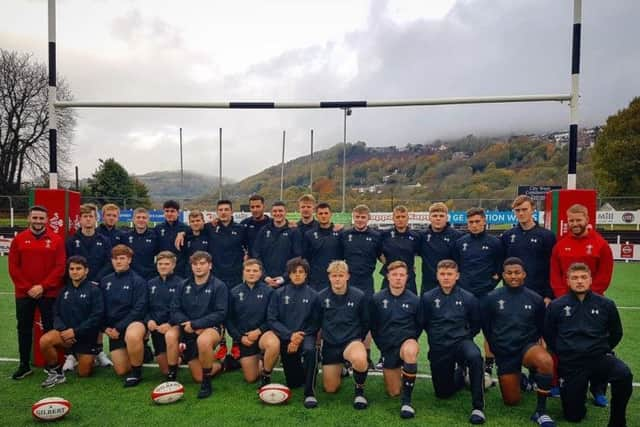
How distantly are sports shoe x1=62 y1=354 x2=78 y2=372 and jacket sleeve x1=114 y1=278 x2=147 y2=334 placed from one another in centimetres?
81

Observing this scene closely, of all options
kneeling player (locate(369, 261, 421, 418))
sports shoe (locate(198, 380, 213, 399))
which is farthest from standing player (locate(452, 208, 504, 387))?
sports shoe (locate(198, 380, 213, 399))

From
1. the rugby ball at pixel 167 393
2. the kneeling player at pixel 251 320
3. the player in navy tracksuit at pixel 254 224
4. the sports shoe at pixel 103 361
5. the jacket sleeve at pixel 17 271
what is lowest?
the sports shoe at pixel 103 361

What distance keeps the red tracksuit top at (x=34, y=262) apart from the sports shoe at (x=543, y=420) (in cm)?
491

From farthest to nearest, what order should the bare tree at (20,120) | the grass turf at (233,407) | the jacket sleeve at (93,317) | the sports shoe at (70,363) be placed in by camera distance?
the bare tree at (20,120)
the sports shoe at (70,363)
the jacket sleeve at (93,317)
the grass turf at (233,407)

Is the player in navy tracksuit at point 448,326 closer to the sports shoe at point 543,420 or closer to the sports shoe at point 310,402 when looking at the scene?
the sports shoe at point 543,420

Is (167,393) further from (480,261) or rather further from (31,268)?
(480,261)

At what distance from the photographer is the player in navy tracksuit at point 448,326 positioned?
424cm

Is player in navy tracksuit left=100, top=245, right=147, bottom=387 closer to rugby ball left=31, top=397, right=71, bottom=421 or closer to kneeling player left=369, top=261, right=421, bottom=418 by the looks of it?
rugby ball left=31, top=397, right=71, bottom=421

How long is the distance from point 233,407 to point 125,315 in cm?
174

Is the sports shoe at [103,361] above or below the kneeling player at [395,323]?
below

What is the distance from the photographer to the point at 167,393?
411 centimetres

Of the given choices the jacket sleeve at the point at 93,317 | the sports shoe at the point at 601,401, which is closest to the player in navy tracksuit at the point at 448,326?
the sports shoe at the point at 601,401

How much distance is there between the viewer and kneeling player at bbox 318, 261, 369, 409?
4.43 meters

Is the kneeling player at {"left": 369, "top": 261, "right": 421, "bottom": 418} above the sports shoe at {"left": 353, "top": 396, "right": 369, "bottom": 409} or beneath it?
above
